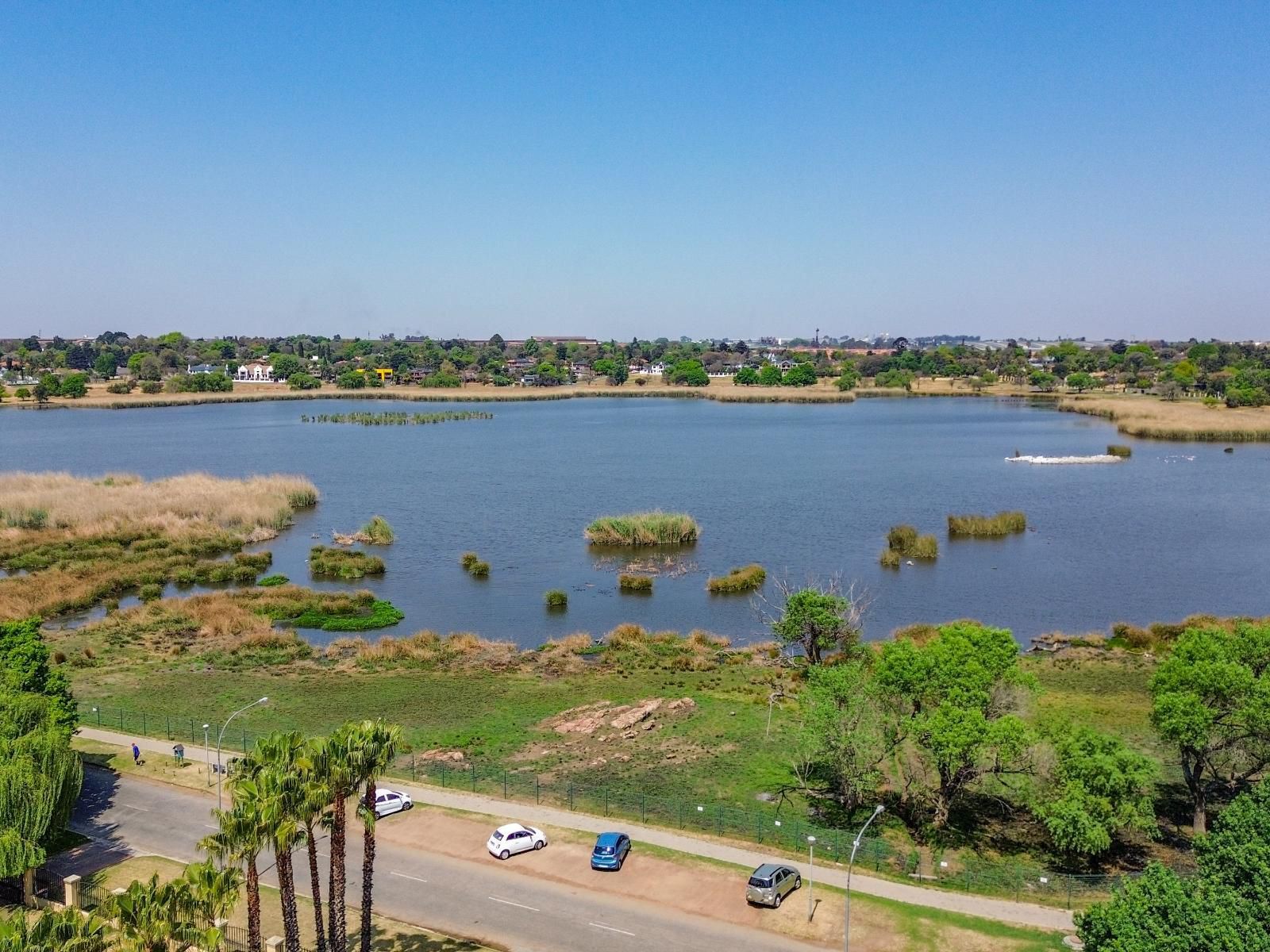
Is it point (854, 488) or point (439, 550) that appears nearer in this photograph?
point (439, 550)

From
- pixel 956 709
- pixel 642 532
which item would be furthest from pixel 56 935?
pixel 642 532

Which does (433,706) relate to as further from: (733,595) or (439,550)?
(439,550)

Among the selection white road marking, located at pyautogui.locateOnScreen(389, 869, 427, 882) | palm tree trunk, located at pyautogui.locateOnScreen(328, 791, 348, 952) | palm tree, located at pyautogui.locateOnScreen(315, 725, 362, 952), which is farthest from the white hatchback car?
palm tree, located at pyautogui.locateOnScreen(315, 725, 362, 952)

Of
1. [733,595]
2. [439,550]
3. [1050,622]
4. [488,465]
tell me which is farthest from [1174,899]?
[488,465]

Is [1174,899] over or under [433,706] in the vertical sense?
over

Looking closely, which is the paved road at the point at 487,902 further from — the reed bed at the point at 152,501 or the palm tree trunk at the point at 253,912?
the reed bed at the point at 152,501

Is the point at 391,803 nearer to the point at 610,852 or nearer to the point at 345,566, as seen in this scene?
the point at 610,852
